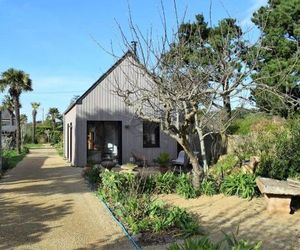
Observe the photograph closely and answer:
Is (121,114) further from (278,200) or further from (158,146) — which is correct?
(278,200)

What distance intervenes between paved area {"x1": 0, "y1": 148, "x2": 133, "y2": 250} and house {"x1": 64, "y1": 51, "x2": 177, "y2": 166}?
6.85m

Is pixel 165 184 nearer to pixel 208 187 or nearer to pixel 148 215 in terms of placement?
pixel 208 187

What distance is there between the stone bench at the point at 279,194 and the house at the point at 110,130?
11.9 metres

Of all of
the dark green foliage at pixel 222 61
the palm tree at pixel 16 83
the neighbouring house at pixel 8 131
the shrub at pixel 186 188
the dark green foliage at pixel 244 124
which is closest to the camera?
the dark green foliage at pixel 222 61

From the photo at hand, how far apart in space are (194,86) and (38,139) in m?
56.5

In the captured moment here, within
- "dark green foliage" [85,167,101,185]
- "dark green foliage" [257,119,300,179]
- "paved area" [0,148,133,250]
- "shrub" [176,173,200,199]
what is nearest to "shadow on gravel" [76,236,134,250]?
"paved area" [0,148,133,250]

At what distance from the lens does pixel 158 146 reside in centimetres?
2198

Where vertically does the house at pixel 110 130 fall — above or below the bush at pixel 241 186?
above

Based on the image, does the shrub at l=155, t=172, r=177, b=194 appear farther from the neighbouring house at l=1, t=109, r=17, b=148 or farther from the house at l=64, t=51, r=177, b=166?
the neighbouring house at l=1, t=109, r=17, b=148

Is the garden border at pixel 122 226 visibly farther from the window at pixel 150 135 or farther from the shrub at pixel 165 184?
the window at pixel 150 135

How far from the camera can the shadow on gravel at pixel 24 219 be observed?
24.2 ft

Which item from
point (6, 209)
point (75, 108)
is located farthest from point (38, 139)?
point (6, 209)

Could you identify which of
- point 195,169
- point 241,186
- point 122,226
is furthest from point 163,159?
point 122,226

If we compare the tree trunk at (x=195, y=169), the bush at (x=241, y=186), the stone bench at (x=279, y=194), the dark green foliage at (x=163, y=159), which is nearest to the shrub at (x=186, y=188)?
the tree trunk at (x=195, y=169)
